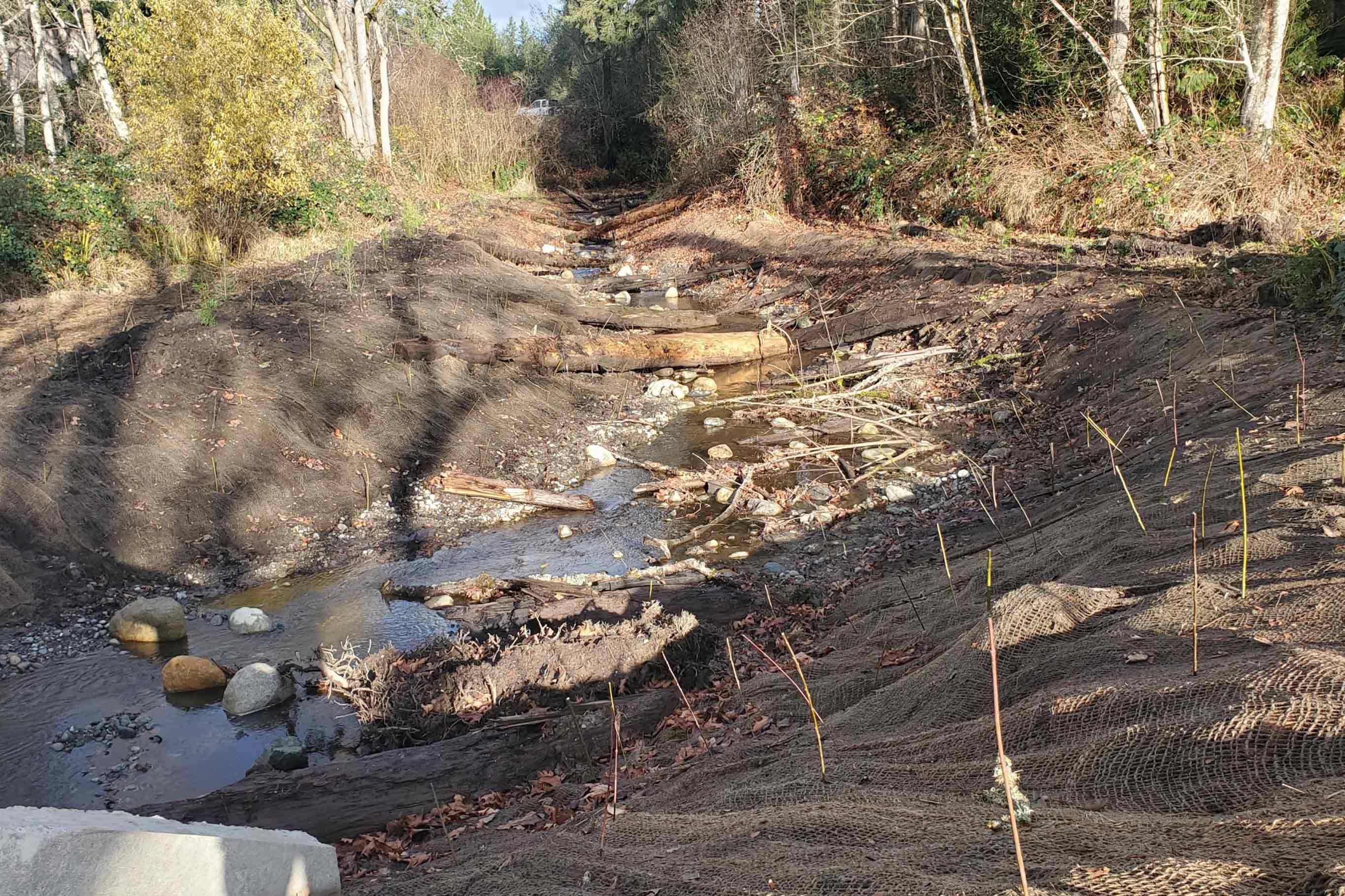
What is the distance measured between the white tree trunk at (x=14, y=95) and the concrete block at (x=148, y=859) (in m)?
22.5

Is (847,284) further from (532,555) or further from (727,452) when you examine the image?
(532,555)

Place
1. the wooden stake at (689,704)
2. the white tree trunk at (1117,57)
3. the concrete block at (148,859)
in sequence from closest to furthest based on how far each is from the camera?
the concrete block at (148,859) < the wooden stake at (689,704) < the white tree trunk at (1117,57)

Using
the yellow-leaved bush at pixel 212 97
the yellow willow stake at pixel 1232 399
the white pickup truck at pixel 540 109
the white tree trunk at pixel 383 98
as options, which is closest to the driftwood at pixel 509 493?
the yellow willow stake at pixel 1232 399

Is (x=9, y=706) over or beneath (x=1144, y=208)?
beneath

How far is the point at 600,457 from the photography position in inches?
399

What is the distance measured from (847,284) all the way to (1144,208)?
182 inches

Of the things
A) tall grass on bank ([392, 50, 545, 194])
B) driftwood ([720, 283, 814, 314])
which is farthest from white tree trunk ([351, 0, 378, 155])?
driftwood ([720, 283, 814, 314])

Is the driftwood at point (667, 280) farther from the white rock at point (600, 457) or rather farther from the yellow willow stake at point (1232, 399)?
the yellow willow stake at point (1232, 399)

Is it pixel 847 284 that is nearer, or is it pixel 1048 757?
pixel 1048 757

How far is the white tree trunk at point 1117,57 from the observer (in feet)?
46.6

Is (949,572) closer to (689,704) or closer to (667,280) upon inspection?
(689,704)

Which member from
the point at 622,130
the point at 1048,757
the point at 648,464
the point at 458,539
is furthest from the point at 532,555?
the point at 622,130

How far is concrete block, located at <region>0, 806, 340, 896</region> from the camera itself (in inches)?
90.9

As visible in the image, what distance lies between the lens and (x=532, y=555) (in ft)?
26.3
